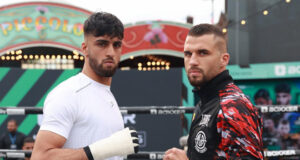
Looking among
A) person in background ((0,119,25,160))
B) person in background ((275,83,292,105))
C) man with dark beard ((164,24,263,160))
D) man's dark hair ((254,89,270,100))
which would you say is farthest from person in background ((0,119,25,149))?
person in background ((275,83,292,105))

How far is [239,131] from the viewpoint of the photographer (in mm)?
1693

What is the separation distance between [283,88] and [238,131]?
7167mm

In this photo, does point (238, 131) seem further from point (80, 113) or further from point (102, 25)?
point (102, 25)

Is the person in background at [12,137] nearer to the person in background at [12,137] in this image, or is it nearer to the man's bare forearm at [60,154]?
the person in background at [12,137]

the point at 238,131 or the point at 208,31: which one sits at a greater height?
the point at 208,31

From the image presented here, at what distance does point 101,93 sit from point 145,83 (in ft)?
15.1

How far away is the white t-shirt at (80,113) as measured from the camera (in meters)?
1.89

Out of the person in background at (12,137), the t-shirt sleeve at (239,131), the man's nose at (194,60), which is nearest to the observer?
the t-shirt sleeve at (239,131)

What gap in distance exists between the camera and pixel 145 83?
6.80 metres

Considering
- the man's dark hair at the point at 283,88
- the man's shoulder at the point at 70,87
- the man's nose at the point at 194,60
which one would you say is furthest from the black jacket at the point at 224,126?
the man's dark hair at the point at 283,88

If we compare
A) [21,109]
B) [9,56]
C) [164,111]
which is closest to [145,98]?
[164,111]

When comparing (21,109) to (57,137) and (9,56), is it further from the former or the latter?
(9,56)

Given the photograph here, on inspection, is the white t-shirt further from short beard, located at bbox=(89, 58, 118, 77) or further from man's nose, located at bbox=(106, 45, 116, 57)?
man's nose, located at bbox=(106, 45, 116, 57)

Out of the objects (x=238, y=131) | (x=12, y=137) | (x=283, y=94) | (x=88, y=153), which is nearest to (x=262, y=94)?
(x=283, y=94)
